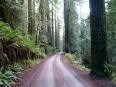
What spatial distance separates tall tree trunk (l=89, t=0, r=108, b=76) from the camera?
11453mm

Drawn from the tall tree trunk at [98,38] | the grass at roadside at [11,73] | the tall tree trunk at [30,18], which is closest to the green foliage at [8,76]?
the grass at roadside at [11,73]

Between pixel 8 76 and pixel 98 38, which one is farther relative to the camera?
pixel 98 38

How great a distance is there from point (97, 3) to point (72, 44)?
29133 millimetres

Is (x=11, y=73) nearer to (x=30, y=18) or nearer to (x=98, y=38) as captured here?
(x=98, y=38)

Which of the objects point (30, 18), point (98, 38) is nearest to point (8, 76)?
point (98, 38)

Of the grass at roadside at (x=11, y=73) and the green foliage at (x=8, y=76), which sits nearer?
the green foliage at (x=8, y=76)

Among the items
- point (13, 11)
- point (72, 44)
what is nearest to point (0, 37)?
point (13, 11)

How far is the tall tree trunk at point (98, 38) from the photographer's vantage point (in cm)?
1145

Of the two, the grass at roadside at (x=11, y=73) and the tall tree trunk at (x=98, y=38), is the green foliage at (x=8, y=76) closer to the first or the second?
the grass at roadside at (x=11, y=73)

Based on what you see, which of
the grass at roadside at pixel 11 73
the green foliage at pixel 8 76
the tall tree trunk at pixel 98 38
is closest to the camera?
the green foliage at pixel 8 76

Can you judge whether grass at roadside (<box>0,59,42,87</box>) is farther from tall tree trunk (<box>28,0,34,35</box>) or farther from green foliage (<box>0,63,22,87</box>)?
tall tree trunk (<box>28,0,34,35</box>)

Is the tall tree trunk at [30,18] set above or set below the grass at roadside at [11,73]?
above

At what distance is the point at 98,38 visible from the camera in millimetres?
11508

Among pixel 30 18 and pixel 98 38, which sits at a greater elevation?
pixel 30 18
